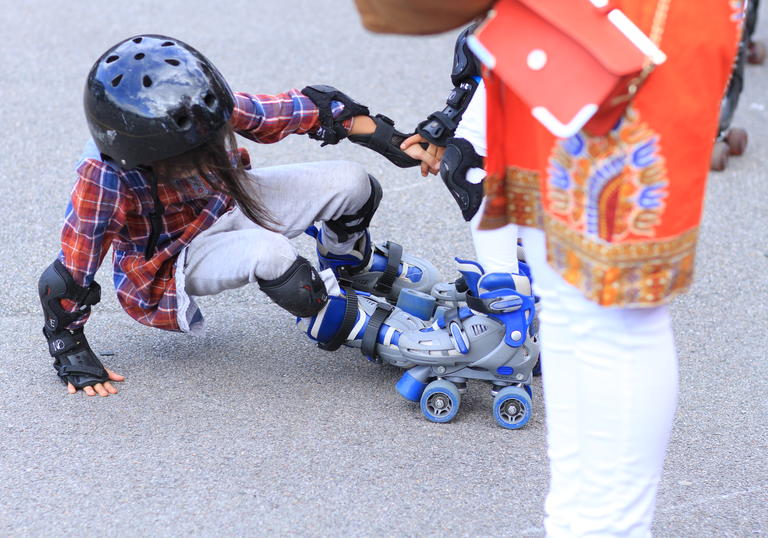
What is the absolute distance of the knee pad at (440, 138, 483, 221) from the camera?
227 centimetres

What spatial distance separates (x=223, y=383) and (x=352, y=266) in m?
0.51

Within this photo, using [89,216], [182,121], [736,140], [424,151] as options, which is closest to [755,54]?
[736,140]

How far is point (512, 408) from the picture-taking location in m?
2.36

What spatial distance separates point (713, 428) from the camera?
2.37m

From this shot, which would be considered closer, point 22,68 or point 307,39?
point 22,68

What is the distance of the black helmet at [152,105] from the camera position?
2219 mm

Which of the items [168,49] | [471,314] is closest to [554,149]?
[471,314]

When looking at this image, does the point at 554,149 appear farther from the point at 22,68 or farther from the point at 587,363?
the point at 22,68

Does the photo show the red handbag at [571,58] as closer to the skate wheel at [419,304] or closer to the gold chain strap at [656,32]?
the gold chain strap at [656,32]

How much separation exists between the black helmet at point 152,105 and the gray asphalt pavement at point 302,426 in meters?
0.65

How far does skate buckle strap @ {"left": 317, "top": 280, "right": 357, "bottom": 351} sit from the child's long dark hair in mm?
343

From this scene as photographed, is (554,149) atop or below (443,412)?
atop

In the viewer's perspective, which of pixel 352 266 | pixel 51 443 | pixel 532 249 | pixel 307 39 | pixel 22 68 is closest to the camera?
pixel 532 249

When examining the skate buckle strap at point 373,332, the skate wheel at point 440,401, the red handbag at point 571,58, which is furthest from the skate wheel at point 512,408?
the red handbag at point 571,58
